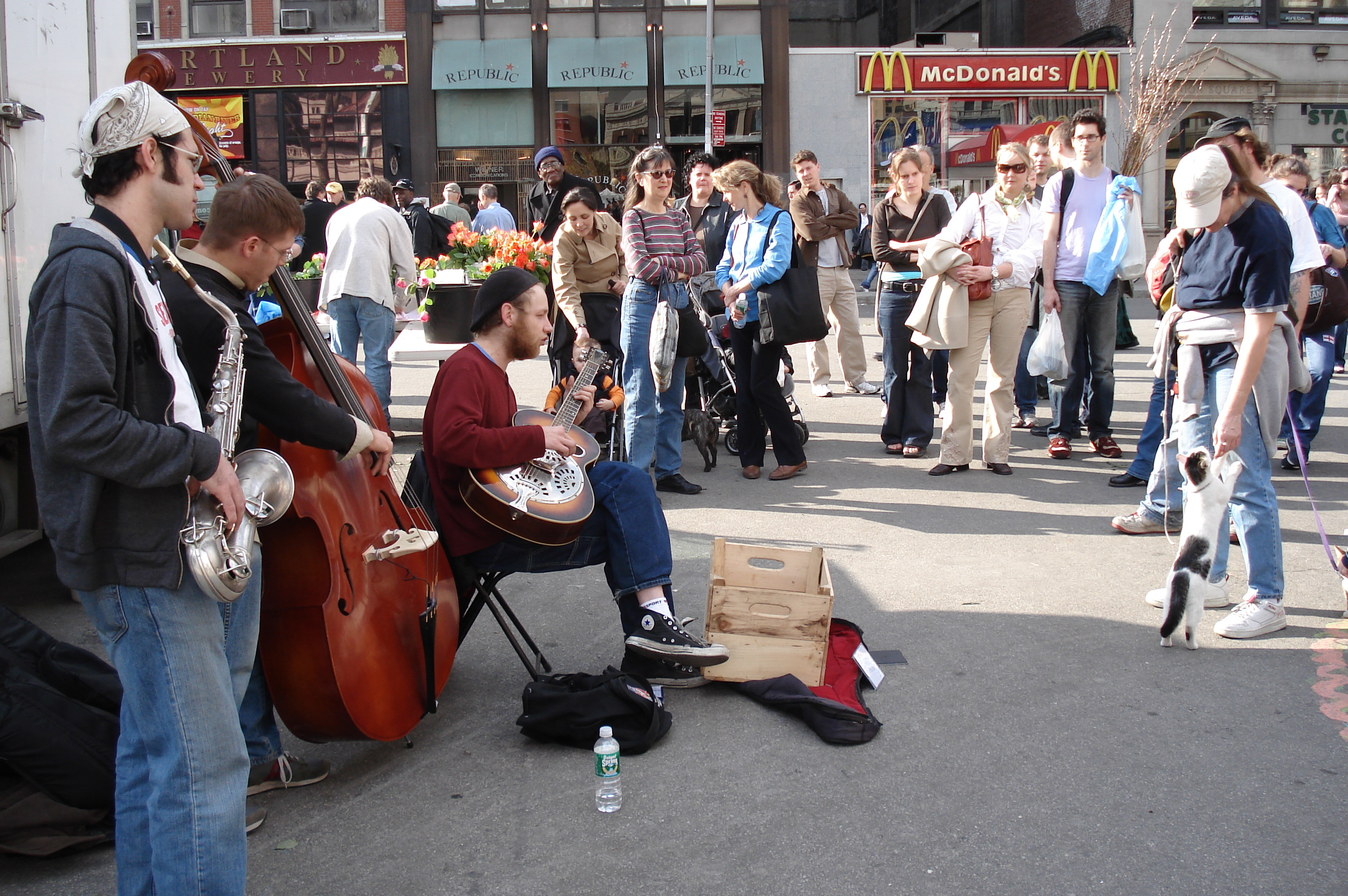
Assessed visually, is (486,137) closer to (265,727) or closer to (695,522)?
(695,522)

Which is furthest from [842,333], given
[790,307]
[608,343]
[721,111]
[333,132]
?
[333,132]

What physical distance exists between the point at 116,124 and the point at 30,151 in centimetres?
290

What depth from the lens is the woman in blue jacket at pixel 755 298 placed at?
23.4 ft

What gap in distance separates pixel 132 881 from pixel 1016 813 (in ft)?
7.51

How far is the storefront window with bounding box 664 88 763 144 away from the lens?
25.5 meters

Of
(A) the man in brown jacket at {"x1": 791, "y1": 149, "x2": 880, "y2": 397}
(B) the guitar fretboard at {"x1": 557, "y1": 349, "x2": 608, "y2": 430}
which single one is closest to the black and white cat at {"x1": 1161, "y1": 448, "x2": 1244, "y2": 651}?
(B) the guitar fretboard at {"x1": 557, "y1": 349, "x2": 608, "y2": 430}

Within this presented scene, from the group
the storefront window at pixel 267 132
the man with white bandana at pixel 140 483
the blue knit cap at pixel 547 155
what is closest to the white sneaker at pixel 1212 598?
the man with white bandana at pixel 140 483

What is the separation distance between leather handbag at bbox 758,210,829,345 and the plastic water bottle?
4028 mm

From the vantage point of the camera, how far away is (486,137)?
2528cm

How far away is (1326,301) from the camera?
7.33 m

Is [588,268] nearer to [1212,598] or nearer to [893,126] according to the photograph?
[1212,598]

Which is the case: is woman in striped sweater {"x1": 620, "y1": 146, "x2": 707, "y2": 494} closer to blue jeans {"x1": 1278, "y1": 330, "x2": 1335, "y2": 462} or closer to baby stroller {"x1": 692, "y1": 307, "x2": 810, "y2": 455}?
baby stroller {"x1": 692, "y1": 307, "x2": 810, "y2": 455}

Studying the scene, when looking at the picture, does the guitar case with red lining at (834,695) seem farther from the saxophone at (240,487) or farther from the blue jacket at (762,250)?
the blue jacket at (762,250)

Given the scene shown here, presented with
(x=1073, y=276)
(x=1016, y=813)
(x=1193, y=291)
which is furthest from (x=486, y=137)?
(x=1016, y=813)
